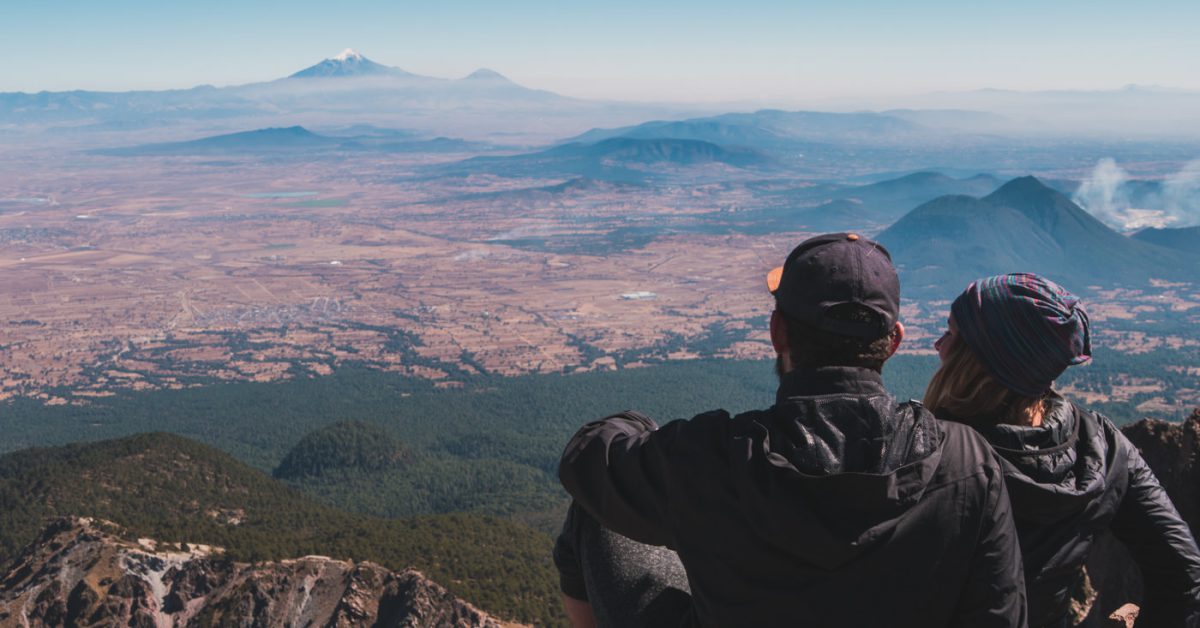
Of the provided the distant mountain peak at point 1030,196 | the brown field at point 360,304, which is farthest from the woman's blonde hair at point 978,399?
the distant mountain peak at point 1030,196

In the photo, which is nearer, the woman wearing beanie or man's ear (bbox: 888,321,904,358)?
man's ear (bbox: 888,321,904,358)

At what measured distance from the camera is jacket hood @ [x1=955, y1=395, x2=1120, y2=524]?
313 centimetres

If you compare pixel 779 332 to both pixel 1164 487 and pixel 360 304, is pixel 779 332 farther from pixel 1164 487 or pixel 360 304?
pixel 360 304

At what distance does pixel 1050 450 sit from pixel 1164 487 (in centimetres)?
373

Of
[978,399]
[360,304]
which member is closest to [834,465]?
[978,399]

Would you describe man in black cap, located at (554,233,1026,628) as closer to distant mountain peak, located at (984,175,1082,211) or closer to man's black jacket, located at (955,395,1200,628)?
man's black jacket, located at (955,395,1200,628)

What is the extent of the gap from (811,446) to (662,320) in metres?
117

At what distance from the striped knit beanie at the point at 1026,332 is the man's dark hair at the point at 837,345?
0.68m

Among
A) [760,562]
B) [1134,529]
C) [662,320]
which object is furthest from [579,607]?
[662,320]

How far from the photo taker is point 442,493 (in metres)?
53.4

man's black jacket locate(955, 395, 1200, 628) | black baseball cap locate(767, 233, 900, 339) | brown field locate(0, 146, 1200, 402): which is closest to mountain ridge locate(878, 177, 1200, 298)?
brown field locate(0, 146, 1200, 402)

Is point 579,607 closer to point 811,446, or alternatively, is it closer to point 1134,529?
point 811,446

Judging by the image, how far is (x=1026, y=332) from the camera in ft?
10.9

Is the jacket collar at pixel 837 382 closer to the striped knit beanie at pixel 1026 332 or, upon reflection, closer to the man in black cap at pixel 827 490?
the man in black cap at pixel 827 490
